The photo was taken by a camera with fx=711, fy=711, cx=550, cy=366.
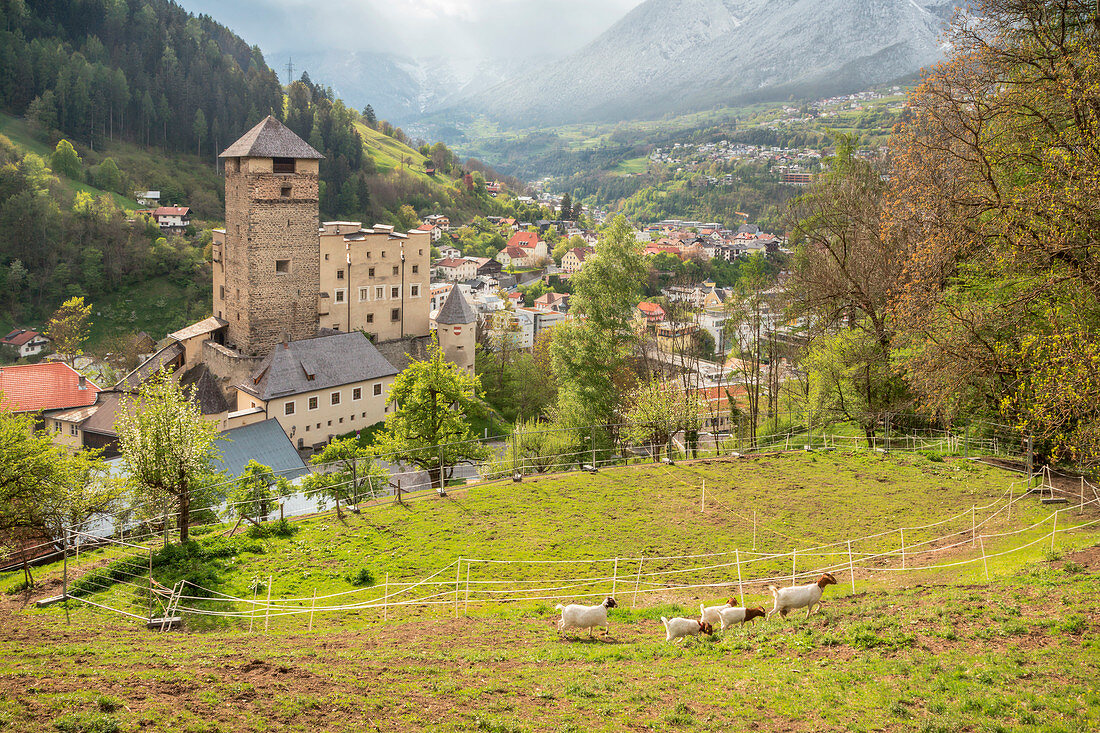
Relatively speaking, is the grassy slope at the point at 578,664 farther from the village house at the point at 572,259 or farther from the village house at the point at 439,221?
the village house at the point at 439,221

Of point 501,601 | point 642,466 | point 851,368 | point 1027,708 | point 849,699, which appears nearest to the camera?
point 1027,708

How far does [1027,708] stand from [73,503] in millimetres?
19000

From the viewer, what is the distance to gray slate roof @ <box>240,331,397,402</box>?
40125mm

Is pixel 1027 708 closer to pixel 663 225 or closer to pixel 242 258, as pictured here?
pixel 242 258

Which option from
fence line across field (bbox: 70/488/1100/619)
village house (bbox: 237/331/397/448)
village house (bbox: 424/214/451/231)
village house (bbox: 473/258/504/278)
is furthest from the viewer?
village house (bbox: 424/214/451/231)

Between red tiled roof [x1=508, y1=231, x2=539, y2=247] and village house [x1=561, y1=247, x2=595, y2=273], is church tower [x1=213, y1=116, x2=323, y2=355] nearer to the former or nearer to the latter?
village house [x1=561, y1=247, x2=595, y2=273]

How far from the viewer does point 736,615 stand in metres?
12.0

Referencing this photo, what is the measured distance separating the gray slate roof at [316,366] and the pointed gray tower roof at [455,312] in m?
10.8

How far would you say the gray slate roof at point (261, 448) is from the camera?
31.8 m

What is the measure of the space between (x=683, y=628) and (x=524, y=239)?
13204 cm

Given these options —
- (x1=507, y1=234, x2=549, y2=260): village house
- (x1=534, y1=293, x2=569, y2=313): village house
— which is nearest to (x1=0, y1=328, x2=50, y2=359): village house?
(x1=534, y1=293, x2=569, y2=313): village house

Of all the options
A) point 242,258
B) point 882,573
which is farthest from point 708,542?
point 242,258

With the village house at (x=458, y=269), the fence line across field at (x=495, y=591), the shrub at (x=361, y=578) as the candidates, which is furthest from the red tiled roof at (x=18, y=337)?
the shrub at (x=361, y=578)

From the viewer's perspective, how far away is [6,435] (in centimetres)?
A: 1647
